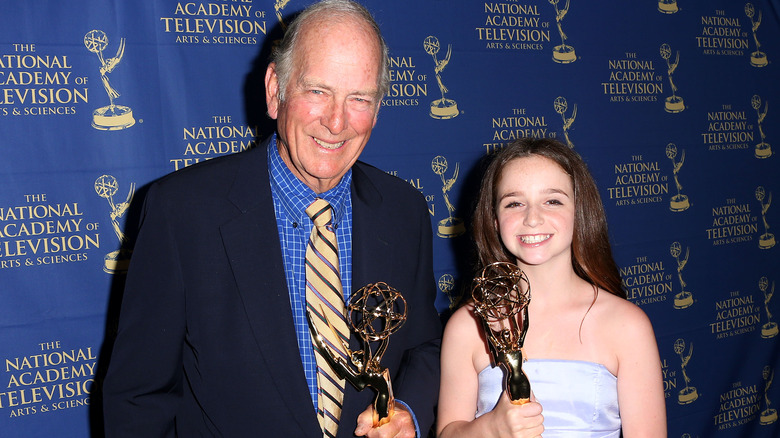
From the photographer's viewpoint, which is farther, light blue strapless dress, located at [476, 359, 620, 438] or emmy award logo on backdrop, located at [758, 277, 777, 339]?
emmy award logo on backdrop, located at [758, 277, 777, 339]

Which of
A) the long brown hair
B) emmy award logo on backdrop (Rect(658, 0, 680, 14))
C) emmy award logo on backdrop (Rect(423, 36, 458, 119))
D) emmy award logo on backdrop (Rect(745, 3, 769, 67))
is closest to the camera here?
the long brown hair

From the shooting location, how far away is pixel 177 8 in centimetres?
221

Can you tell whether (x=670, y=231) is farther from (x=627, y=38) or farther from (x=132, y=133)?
(x=132, y=133)

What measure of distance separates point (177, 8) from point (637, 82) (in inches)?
85.6

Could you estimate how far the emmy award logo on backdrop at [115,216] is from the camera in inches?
85.0

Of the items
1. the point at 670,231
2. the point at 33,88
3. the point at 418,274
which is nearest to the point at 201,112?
the point at 33,88

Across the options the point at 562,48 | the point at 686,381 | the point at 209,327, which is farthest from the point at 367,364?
the point at 686,381

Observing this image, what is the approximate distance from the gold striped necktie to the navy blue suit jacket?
33mm

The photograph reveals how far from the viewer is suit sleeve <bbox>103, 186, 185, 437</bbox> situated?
1.40 meters

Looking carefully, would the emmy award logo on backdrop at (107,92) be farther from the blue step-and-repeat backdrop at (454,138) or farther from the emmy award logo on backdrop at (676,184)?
the emmy award logo on backdrop at (676,184)

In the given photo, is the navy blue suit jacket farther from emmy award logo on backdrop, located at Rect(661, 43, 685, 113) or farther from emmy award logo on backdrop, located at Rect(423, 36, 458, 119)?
emmy award logo on backdrop, located at Rect(661, 43, 685, 113)

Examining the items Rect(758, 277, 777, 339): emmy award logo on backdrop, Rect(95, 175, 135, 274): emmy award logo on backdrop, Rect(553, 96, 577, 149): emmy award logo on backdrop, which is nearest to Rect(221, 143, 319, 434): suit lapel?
Rect(95, 175, 135, 274): emmy award logo on backdrop

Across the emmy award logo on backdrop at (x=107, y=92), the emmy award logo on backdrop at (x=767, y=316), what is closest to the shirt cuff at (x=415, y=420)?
the emmy award logo on backdrop at (x=107, y=92)

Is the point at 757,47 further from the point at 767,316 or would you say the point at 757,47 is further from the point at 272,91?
the point at 272,91
